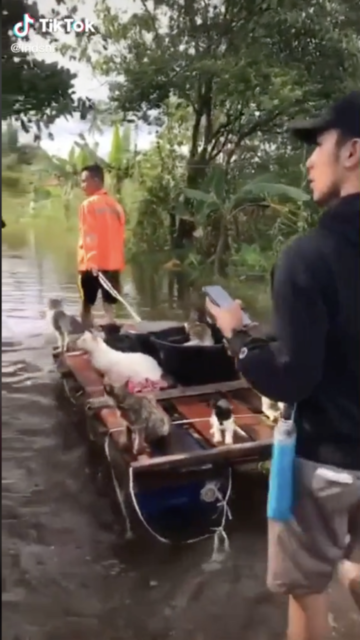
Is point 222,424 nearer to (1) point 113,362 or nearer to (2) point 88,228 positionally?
(1) point 113,362

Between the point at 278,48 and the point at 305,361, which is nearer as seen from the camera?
the point at 305,361

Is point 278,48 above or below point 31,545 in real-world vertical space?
above

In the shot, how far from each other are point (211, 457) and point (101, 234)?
1.09 feet

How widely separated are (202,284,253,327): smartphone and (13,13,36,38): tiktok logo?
404 mm

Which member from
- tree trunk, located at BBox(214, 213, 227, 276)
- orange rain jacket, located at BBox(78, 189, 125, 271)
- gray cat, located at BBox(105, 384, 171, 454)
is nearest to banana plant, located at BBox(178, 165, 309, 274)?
tree trunk, located at BBox(214, 213, 227, 276)

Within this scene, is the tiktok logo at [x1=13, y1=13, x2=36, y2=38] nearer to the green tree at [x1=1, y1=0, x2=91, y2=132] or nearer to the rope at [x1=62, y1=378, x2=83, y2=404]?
the green tree at [x1=1, y1=0, x2=91, y2=132]

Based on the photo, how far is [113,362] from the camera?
103cm

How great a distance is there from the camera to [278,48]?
1.06 metres

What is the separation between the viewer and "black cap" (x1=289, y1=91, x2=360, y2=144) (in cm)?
99

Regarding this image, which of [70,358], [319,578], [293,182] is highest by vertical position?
[293,182]

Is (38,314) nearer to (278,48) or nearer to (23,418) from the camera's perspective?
(23,418)

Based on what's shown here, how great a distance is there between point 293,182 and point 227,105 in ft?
0.46

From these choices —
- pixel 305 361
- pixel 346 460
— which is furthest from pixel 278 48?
pixel 346 460

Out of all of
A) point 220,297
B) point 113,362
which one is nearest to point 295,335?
point 220,297
